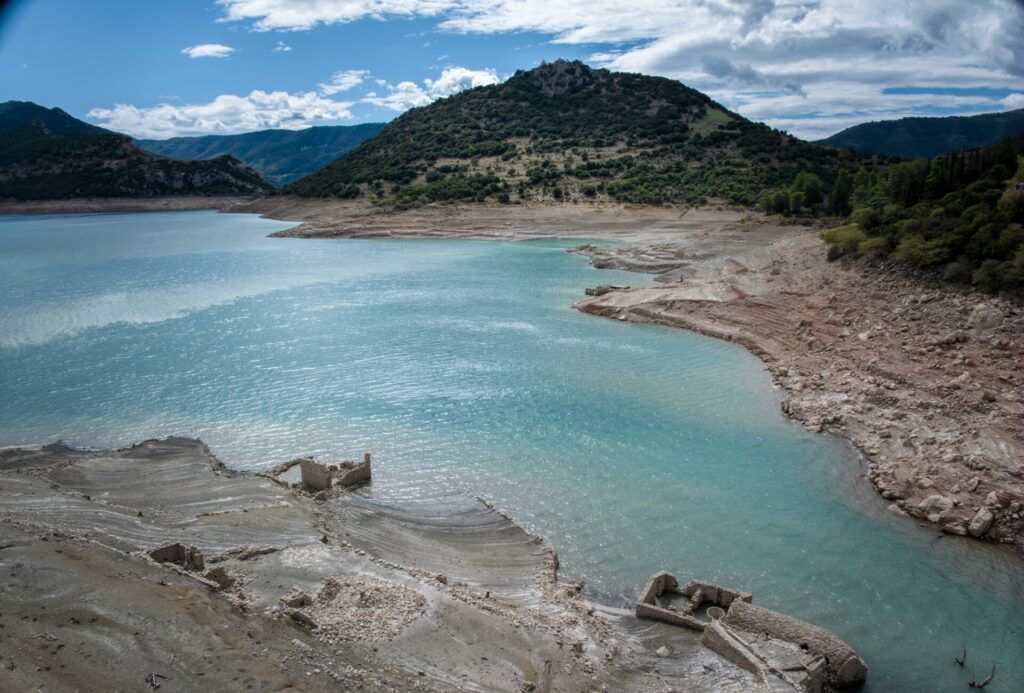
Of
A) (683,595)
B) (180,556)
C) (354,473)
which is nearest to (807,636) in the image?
(683,595)

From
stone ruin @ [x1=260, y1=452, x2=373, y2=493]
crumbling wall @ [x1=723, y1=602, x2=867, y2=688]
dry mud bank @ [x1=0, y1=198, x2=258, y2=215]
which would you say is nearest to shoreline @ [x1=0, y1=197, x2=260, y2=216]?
dry mud bank @ [x1=0, y1=198, x2=258, y2=215]

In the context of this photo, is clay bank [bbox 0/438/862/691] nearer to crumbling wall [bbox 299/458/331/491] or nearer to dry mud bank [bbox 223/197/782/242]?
crumbling wall [bbox 299/458/331/491]

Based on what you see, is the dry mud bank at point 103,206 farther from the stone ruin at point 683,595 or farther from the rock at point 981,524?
the rock at point 981,524

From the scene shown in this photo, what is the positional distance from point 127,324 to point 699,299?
31.1 metres

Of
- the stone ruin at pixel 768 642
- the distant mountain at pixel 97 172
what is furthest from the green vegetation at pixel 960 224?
the distant mountain at pixel 97 172

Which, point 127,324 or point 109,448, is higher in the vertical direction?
point 127,324

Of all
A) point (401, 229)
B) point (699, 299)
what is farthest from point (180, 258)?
point (699, 299)

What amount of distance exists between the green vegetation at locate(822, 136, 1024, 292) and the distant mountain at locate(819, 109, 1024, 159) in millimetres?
97703

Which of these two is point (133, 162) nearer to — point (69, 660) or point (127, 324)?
point (127, 324)

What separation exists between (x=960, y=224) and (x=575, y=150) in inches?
3196

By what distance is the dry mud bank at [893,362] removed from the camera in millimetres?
17859

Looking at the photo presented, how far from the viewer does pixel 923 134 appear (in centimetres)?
14625

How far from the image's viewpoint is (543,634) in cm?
1202

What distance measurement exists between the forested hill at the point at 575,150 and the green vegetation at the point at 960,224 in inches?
1603
